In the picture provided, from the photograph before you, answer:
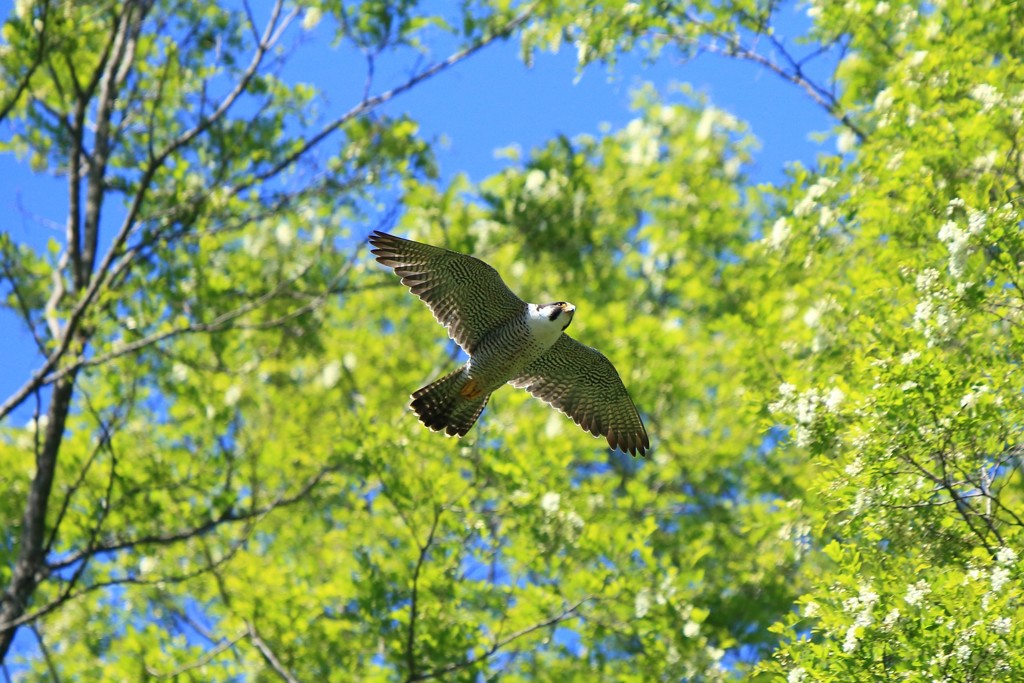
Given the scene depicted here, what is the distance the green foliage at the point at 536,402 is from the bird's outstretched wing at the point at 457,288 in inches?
71.6

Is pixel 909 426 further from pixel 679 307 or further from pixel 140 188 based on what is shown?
pixel 679 307

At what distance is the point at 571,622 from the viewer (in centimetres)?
1004

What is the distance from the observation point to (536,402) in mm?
13469

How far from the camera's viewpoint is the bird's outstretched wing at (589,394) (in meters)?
9.33

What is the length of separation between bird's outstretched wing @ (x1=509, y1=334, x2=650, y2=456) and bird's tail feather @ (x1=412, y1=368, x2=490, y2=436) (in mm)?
533

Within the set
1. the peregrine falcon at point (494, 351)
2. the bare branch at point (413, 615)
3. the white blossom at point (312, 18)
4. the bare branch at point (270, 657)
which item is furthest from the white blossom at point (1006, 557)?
the white blossom at point (312, 18)

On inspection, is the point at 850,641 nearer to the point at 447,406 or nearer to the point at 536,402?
the point at 447,406

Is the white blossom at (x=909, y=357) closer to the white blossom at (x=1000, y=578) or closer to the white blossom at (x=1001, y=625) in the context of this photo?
the white blossom at (x=1000, y=578)

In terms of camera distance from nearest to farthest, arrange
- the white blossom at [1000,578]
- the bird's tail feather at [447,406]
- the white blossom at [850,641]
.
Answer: the white blossom at [1000,578] < the white blossom at [850,641] < the bird's tail feather at [447,406]

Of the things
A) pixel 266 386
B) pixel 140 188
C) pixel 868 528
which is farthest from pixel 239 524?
pixel 868 528

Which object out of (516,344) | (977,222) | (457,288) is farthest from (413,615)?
(977,222)

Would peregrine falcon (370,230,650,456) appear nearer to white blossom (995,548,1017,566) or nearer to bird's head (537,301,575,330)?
bird's head (537,301,575,330)

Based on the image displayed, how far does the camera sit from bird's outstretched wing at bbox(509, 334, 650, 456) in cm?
933

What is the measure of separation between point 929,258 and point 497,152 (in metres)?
9.80
